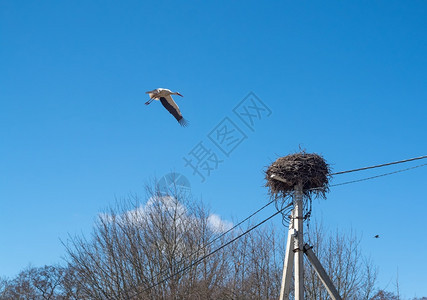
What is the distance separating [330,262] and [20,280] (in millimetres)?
21797

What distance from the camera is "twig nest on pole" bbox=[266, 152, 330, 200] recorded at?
9203mm

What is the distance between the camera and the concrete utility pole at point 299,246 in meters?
8.38

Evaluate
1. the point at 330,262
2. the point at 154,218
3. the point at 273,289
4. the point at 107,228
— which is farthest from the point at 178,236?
the point at 330,262

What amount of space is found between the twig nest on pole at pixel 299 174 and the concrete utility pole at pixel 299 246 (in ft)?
0.63

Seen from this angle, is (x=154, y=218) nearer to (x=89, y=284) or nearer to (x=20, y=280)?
(x=89, y=284)

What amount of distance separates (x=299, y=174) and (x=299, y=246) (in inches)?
51.4

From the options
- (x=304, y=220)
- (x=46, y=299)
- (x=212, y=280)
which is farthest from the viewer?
(x=46, y=299)

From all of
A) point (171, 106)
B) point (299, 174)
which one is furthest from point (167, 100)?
point (299, 174)

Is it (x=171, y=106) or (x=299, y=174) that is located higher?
(x=171, y=106)

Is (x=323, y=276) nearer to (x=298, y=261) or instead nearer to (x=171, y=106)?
(x=298, y=261)

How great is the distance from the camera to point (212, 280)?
656 inches

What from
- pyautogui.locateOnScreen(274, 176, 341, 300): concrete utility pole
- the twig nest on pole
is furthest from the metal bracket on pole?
the twig nest on pole

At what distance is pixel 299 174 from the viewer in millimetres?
9156

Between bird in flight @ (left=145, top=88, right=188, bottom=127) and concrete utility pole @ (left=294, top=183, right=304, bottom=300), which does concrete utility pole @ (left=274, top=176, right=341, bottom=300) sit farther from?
bird in flight @ (left=145, top=88, right=188, bottom=127)
